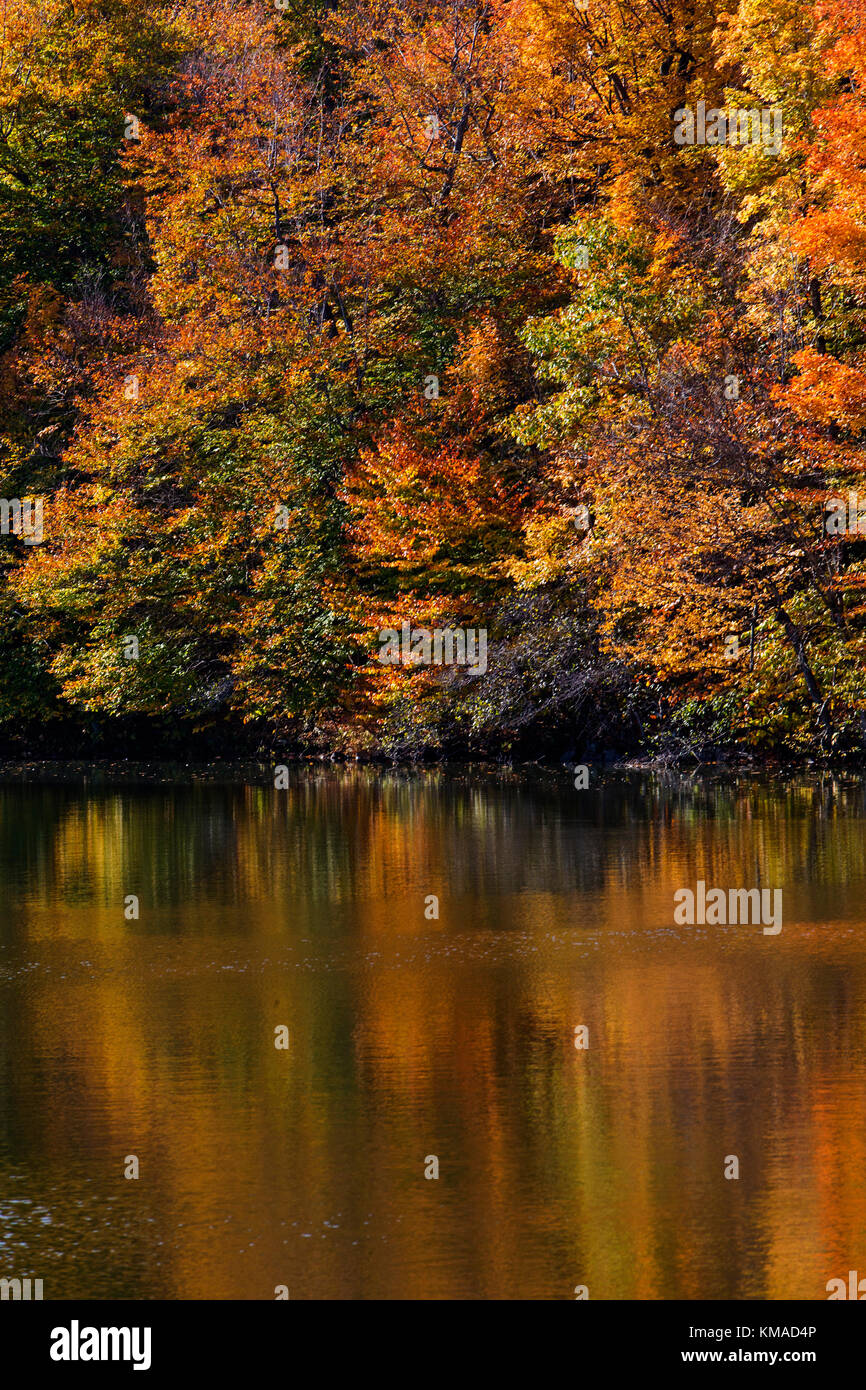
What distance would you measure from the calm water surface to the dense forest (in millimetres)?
11378

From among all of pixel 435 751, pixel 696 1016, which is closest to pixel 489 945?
pixel 696 1016

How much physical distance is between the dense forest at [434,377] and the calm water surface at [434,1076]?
11.4 metres

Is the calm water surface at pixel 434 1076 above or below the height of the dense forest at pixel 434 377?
below

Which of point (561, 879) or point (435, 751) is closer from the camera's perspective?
point (561, 879)

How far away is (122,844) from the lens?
2316cm

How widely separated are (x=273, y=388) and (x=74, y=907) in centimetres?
2519

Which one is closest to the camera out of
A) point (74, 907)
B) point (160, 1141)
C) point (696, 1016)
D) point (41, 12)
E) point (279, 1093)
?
point (160, 1141)

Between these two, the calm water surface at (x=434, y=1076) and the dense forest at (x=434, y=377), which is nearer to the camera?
the calm water surface at (x=434, y=1076)

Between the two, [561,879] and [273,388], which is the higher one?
[273,388]

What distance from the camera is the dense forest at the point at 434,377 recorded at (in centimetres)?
3084

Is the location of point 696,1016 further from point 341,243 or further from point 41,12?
point 41,12

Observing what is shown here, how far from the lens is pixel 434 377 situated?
3838cm

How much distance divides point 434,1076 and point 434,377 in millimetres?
A: 29740

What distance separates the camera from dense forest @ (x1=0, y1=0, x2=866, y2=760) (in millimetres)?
30844
